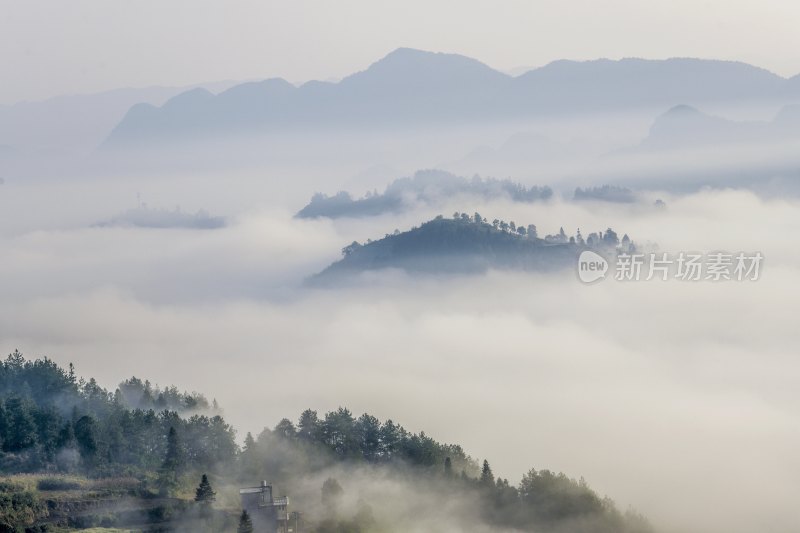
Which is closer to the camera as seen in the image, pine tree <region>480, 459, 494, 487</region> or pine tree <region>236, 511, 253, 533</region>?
pine tree <region>236, 511, 253, 533</region>

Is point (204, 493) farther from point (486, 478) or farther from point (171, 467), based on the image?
point (486, 478)

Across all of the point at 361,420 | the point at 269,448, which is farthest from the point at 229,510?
the point at 361,420

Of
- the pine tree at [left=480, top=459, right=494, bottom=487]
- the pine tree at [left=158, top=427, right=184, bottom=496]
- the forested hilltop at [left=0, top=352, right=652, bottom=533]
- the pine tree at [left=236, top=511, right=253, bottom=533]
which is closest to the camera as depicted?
the pine tree at [left=236, top=511, right=253, bottom=533]

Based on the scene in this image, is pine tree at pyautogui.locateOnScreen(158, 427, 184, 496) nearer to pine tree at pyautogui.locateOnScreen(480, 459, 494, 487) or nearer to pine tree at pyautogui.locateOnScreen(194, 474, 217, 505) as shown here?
pine tree at pyautogui.locateOnScreen(194, 474, 217, 505)

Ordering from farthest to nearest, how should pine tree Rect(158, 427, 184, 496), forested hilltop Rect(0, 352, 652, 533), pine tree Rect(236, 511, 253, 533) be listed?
pine tree Rect(158, 427, 184, 496), forested hilltop Rect(0, 352, 652, 533), pine tree Rect(236, 511, 253, 533)

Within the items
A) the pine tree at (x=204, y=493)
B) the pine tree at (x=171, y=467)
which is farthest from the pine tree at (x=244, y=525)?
the pine tree at (x=171, y=467)

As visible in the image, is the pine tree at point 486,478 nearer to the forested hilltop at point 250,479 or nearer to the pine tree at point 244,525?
the forested hilltop at point 250,479

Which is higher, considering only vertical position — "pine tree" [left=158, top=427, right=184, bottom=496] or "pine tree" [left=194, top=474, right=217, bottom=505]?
"pine tree" [left=158, top=427, right=184, bottom=496]

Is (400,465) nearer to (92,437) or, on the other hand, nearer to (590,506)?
(590,506)

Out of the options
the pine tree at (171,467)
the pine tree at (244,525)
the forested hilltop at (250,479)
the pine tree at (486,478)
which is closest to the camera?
the pine tree at (244,525)

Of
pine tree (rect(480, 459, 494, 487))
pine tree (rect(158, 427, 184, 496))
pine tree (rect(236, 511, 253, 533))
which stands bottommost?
pine tree (rect(236, 511, 253, 533))

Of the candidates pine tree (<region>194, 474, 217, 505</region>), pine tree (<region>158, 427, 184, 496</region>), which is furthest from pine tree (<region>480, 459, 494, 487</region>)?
pine tree (<region>158, 427, 184, 496</region>)
